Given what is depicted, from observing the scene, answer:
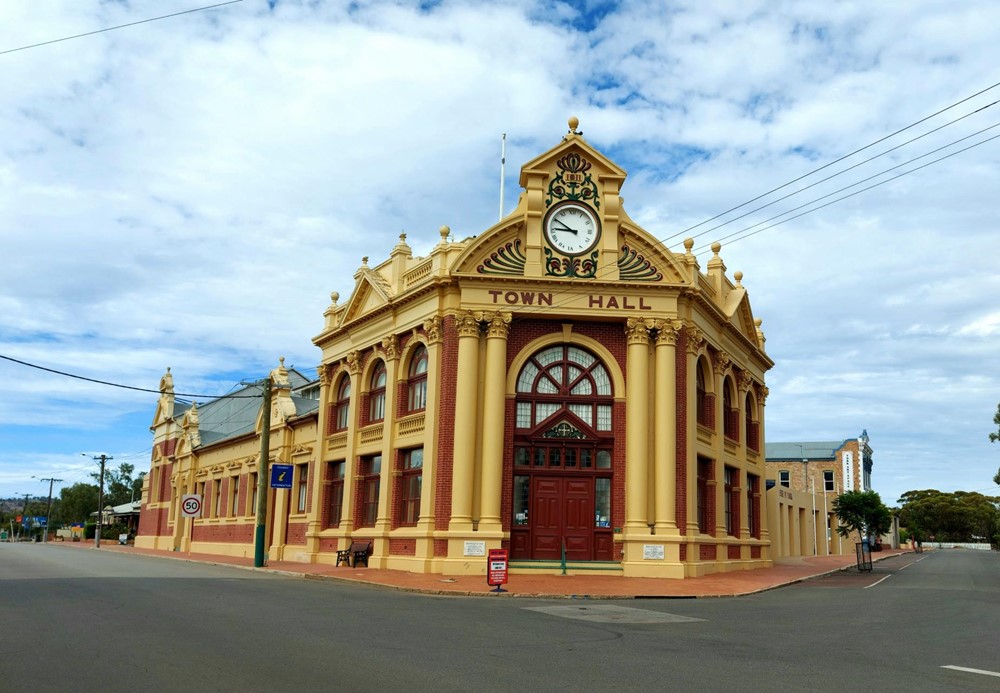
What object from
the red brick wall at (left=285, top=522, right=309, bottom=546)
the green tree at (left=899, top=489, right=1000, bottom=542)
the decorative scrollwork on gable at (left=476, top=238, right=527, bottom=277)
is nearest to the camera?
the decorative scrollwork on gable at (left=476, top=238, right=527, bottom=277)

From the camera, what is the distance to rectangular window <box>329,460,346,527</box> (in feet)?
116

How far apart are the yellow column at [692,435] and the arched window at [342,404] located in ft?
43.5

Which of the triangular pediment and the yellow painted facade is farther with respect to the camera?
the triangular pediment

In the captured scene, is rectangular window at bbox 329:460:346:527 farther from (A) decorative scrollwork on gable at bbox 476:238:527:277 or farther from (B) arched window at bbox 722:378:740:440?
(B) arched window at bbox 722:378:740:440

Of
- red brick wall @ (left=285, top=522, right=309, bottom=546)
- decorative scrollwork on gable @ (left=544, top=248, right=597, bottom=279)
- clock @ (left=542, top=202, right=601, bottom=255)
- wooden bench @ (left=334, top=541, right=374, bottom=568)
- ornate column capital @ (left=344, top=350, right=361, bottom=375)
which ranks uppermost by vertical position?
clock @ (left=542, top=202, right=601, bottom=255)

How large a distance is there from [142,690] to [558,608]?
10.3 meters

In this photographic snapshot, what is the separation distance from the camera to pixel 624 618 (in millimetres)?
16234

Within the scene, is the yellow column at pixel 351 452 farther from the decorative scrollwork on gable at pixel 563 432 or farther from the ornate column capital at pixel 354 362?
the decorative scrollwork on gable at pixel 563 432

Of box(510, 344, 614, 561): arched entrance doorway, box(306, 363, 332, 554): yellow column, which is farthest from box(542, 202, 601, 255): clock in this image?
box(306, 363, 332, 554): yellow column

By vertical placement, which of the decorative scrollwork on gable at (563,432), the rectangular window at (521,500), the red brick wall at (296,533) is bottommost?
the red brick wall at (296,533)

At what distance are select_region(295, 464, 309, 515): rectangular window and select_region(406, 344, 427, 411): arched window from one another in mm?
9208

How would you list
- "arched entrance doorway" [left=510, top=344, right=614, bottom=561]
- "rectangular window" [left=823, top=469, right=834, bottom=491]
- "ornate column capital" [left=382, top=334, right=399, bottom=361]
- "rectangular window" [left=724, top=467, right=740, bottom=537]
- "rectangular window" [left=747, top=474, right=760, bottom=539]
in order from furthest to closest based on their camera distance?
"rectangular window" [left=823, top=469, right=834, bottom=491] → "rectangular window" [left=747, top=474, right=760, bottom=539] → "rectangular window" [left=724, top=467, right=740, bottom=537] → "ornate column capital" [left=382, top=334, right=399, bottom=361] → "arched entrance doorway" [left=510, top=344, right=614, bottom=561]

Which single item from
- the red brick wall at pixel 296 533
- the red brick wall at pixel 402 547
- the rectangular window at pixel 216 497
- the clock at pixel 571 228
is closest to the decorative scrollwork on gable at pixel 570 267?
the clock at pixel 571 228

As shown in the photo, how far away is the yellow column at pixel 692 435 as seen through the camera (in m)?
28.5
